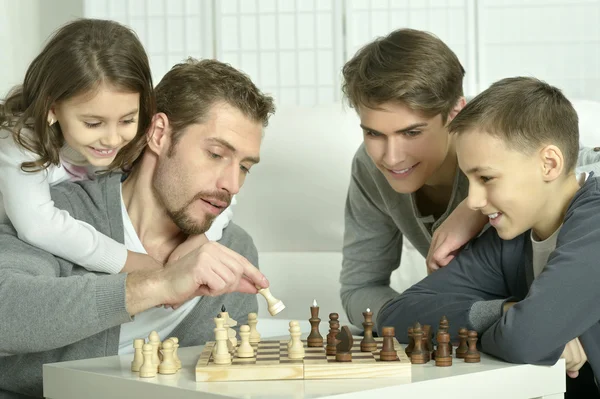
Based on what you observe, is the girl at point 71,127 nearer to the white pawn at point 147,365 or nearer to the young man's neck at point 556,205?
the white pawn at point 147,365

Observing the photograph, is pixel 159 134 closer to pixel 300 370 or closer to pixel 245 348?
pixel 245 348

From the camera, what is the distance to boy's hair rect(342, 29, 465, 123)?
2.18 meters

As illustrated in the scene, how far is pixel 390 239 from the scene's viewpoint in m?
2.75

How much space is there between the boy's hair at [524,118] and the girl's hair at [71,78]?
77cm

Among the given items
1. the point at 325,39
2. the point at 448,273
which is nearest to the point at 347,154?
the point at 448,273

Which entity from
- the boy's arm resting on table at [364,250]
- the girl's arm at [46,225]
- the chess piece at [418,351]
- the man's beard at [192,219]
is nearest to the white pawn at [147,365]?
the chess piece at [418,351]

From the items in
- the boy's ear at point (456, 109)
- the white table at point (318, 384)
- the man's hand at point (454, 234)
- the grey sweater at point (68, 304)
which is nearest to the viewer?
the white table at point (318, 384)

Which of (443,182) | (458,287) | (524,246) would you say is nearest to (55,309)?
(458,287)

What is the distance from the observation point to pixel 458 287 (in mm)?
1877

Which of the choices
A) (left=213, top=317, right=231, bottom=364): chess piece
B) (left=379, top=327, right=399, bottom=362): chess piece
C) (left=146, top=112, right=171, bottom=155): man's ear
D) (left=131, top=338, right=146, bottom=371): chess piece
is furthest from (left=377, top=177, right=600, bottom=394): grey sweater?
(left=146, top=112, right=171, bottom=155): man's ear

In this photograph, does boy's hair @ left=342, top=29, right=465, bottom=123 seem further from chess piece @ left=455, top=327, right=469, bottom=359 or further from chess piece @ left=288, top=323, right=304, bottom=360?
chess piece @ left=288, top=323, right=304, bottom=360

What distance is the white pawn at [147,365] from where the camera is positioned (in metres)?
1.46

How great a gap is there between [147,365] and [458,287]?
728 millimetres

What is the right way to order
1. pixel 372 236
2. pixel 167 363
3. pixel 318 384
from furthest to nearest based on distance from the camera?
pixel 372 236
pixel 167 363
pixel 318 384
